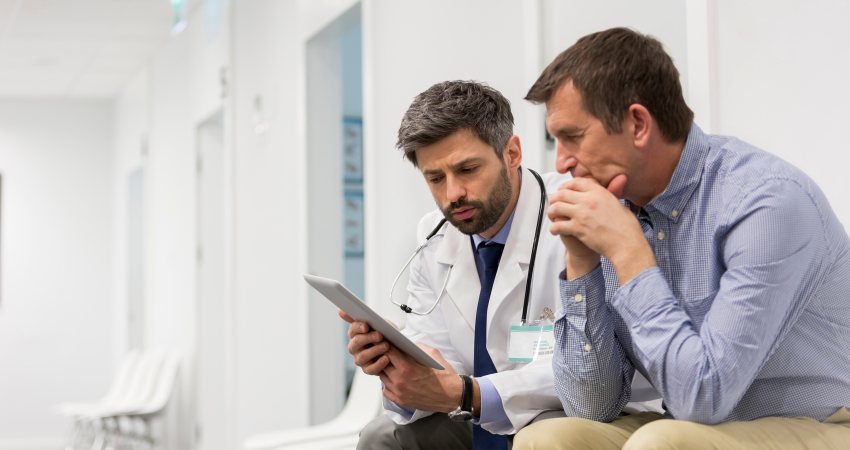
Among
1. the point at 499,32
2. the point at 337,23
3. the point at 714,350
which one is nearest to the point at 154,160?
the point at 337,23

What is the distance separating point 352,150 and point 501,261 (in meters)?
3.73

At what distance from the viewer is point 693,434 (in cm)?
121

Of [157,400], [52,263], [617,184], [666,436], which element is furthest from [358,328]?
[52,263]

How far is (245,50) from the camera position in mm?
5176

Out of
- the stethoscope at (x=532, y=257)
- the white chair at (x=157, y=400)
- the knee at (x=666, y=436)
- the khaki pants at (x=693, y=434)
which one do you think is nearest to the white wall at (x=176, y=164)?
the white chair at (x=157, y=400)

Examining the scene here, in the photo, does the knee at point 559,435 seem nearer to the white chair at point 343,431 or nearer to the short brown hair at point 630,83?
the short brown hair at point 630,83

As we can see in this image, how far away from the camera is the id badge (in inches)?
70.4

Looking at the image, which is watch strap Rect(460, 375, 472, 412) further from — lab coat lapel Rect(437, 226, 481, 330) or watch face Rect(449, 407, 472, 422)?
lab coat lapel Rect(437, 226, 481, 330)

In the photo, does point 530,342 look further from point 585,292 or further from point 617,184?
point 617,184

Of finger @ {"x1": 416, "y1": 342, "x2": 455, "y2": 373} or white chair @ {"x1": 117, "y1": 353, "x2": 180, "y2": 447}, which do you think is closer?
finger @ {"x1": 416, "y1": 342, "x2": 455, "y2": 373}

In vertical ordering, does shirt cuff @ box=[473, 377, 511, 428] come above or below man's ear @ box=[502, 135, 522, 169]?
below

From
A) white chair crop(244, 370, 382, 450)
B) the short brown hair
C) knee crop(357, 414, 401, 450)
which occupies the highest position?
the short brown hair

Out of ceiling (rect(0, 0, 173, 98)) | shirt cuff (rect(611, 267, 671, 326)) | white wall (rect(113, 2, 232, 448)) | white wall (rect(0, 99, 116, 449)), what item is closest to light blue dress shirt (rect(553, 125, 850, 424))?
shirt cuff (rect(611, 267, 671, 326))

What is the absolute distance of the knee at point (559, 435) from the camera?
52.5 inches
